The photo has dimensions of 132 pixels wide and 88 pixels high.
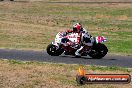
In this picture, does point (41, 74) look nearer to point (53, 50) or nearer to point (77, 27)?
point (53, 50)

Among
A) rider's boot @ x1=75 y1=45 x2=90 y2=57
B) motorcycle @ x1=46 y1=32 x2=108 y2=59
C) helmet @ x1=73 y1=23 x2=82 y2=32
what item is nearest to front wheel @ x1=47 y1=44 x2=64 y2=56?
motorcycle @ x1=46 y1=32 x2=108 y2=59

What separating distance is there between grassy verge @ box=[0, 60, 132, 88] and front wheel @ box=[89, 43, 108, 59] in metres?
4.09

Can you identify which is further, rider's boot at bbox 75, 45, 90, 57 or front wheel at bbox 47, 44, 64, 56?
front wheel at bbox 47, 44, 64, 56

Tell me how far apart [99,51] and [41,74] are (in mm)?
7187

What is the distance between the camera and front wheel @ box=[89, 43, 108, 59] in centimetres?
2355

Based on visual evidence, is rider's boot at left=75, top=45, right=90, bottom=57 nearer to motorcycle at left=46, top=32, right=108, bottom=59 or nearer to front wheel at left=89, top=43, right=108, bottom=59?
motorcycle at left=46, top=32, right=108, bottom=59

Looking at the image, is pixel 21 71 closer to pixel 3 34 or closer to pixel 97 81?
pixel 97 81

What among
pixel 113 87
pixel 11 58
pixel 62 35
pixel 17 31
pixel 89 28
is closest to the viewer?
pixel 113 87

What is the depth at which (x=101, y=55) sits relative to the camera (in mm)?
23594

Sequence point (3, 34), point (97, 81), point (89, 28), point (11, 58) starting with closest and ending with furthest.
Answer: point (97, 81), point (11, 58), point (3, 34), point (89, 28)

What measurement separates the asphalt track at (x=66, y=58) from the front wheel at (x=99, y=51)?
1.09ft

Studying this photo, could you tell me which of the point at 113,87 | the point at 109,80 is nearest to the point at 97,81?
the point at 109,80

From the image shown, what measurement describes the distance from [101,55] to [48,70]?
6.13 meters

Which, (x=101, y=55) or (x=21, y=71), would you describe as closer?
(x=21, y=71)
